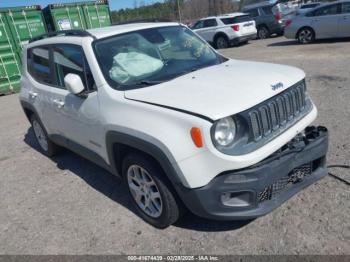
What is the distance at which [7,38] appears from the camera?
43.1 ft

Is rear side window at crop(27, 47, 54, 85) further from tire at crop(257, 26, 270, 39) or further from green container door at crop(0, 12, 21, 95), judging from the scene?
tire at crop(257, 26, 270, 39)

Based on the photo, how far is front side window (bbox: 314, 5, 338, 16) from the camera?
44.4 feet

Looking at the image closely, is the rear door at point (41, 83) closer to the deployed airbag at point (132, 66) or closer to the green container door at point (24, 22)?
the deployed airbag at point (132, 66)

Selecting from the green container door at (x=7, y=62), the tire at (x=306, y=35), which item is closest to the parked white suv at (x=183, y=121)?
the green container door at (x=7, y=62)

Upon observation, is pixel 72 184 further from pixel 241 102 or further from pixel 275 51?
pixel 275 51

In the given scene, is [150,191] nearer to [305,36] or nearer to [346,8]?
[346,8]

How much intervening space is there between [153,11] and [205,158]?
4923 centimetres

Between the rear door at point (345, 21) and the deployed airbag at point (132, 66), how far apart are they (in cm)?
1178

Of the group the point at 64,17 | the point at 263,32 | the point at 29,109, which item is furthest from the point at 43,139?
the point at 263,32

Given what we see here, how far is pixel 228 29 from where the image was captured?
17188mm

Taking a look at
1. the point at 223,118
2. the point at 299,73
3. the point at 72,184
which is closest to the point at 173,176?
the point at 223,118

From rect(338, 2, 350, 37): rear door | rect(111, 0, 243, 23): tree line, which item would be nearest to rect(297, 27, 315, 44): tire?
rect(338, 2, 350, 37): rear door

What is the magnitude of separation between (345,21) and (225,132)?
12558mm

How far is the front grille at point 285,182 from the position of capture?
3.04m
